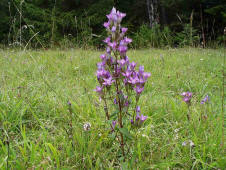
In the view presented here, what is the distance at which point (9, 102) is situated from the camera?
2.04 m

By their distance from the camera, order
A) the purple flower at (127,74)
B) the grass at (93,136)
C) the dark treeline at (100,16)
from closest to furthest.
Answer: the purple flower at (127,74) → the grass at (93,136) → the dark treeline at (100,16)

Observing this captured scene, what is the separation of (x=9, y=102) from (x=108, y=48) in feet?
4.42

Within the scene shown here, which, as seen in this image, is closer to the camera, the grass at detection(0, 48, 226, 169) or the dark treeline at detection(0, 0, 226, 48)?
the grass at detection(0, 48, 226, 169)

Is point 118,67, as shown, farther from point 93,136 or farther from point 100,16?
point 100,16

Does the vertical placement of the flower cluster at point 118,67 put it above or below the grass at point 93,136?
above

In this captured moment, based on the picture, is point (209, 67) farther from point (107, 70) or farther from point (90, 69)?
point (107, 70)

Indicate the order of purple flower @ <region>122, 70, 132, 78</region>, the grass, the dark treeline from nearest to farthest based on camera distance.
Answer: purple flower @ <region>122, 70, 132, 78</region> → the grass → the dark treeline

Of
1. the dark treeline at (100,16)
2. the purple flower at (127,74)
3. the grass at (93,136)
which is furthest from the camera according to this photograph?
the dark treeline at (100,16)

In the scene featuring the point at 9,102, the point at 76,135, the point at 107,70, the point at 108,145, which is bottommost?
the point at 108,145

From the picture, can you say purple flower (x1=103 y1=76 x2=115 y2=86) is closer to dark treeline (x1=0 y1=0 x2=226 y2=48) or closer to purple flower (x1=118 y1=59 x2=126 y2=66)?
purple flower (x1=118 y1=59 x2=126 y2=66)

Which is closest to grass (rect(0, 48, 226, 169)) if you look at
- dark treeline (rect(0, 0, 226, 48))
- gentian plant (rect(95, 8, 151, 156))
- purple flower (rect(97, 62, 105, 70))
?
gentian plant (rect(95, 8, 151, 156))

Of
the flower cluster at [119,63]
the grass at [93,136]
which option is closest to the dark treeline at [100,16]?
the grass at [93,136]

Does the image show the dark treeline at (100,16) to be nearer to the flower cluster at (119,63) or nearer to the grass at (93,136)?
the grass at (93,136)

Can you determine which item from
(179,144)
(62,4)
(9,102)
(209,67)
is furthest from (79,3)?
(179,144)
